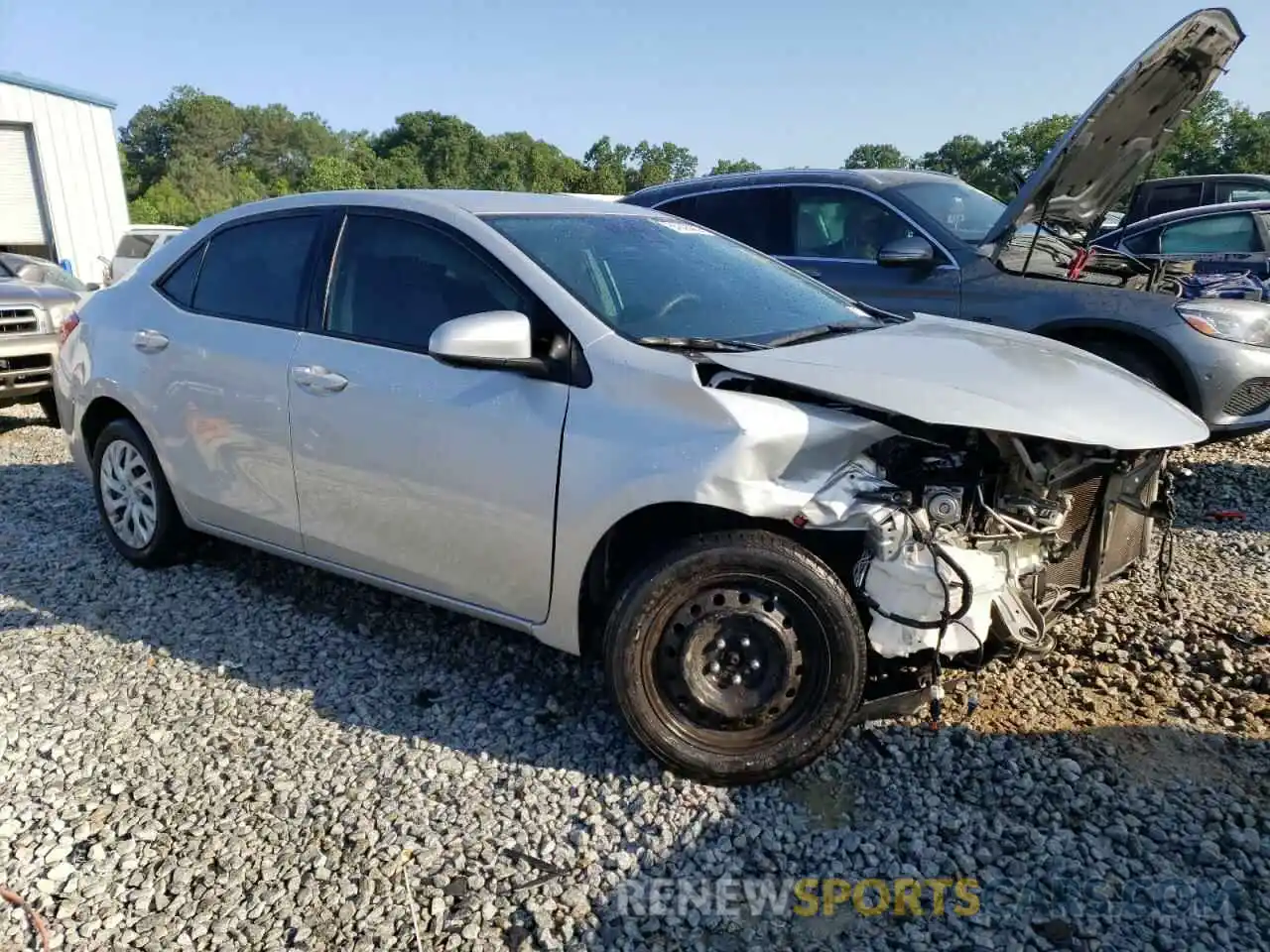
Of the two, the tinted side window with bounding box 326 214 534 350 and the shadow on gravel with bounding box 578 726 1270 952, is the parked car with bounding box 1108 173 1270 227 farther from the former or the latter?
the tinted side window with bounding box 326 214 534 350

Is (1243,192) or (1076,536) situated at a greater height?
(1243,192)

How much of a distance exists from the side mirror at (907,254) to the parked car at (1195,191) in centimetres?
819

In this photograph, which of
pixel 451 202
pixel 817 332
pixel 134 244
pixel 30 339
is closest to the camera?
pixel 817 332

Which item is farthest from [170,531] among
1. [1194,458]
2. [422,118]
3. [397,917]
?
[422,118]

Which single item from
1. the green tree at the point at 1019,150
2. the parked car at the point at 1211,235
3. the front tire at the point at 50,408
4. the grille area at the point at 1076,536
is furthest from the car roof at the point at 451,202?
the green tree at the point at 1019,150

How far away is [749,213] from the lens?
22.2 ft

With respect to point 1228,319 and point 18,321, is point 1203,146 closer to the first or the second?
point 1228,319

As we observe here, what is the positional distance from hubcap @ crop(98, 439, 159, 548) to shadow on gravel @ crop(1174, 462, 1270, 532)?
5.18 metres

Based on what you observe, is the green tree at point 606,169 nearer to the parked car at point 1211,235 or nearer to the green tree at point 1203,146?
the green tree at point 1203,146

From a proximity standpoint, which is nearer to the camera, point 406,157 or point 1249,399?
point 1249,399

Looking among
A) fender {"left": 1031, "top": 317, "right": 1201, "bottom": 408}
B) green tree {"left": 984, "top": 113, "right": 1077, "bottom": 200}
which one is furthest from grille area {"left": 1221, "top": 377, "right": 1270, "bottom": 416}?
green tree {"left": 984, "top": 113, "right": 1077, "bottom": 200}

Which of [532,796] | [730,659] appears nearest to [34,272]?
[532,796]

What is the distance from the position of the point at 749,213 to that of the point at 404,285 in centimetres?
380

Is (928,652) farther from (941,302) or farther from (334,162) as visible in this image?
(334,162)
